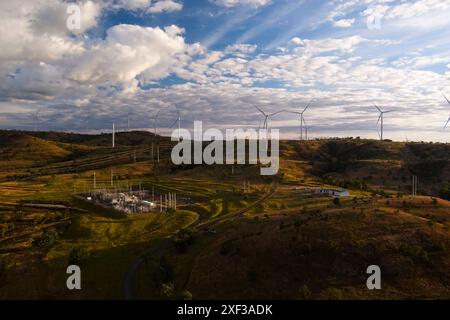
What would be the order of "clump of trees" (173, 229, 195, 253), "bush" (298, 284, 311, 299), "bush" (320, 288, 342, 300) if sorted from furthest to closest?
"clump of trees" (173, 229, 195, 253), "bush" (298, 284, 311, 299), "bush" (320, 288, 342, 300)

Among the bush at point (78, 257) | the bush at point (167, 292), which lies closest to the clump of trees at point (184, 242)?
the bush at point (78, 257)

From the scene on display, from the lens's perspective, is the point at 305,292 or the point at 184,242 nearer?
the point at 305,292

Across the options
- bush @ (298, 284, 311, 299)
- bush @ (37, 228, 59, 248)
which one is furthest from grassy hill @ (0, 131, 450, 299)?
bush @ (37, 228, 59, 248)

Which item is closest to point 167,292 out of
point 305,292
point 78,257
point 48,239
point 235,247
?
point 235,247

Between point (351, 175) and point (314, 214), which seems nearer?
point (314, 214)

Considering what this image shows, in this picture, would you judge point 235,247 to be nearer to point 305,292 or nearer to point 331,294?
point 305,292

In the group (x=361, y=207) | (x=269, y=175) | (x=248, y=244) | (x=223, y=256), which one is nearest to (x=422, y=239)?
(x=361, y=207)

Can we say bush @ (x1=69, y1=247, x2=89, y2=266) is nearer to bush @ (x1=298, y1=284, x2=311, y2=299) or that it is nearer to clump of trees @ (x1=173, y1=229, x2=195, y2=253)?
clump of trees @ (x1=173, y1=229, x2=195, y2=253)

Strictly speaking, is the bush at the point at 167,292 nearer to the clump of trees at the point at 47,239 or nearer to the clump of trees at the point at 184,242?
the clump of trees at the point at 184,242
